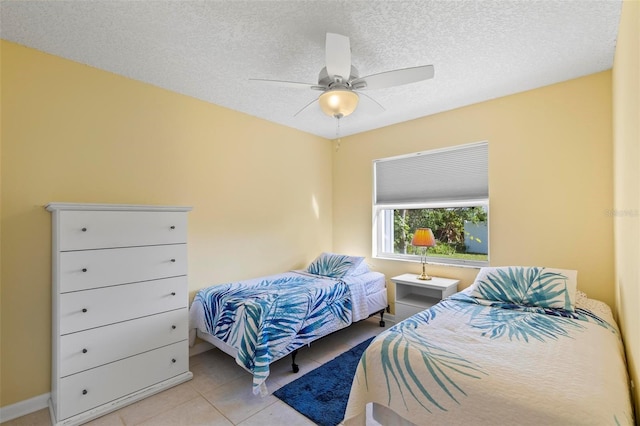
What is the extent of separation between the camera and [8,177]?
204cm

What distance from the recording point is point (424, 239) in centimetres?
331

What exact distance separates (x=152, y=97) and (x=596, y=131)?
3.86m

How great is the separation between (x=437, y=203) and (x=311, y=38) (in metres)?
2.34

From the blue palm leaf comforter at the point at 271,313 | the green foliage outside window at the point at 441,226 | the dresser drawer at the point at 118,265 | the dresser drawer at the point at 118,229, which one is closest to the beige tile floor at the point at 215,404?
the blue palm leaf comforter at the point at 271,313

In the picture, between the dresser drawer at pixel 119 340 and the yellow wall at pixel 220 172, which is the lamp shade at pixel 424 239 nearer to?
the yellow wall at pixel 220 172

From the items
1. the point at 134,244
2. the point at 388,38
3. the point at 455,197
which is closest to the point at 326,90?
the point at 388,38

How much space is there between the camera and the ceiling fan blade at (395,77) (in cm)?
185

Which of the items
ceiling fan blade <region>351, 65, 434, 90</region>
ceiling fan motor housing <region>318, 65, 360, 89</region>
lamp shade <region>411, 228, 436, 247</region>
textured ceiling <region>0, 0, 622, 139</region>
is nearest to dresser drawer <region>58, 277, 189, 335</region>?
textured ceiling <region>0, 0, 622, 139</region>

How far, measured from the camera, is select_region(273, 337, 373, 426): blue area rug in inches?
79.0

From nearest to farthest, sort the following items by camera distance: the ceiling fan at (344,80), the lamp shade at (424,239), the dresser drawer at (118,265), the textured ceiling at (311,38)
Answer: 1. the textured ceiling at (311,38)
2. the ceiling fan at (344,80)
3. the dresser drawer at (118,265)
4. the lamp shade at (424,239)

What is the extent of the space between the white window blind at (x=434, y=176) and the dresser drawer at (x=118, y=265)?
2596 mm

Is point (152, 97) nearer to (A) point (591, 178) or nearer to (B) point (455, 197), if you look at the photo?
(B) point (455, 197)

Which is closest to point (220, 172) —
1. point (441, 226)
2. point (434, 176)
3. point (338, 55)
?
point (338, 55)

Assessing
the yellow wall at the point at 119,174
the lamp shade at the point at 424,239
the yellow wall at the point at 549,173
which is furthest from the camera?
the lamp shade at the point at 424,239
